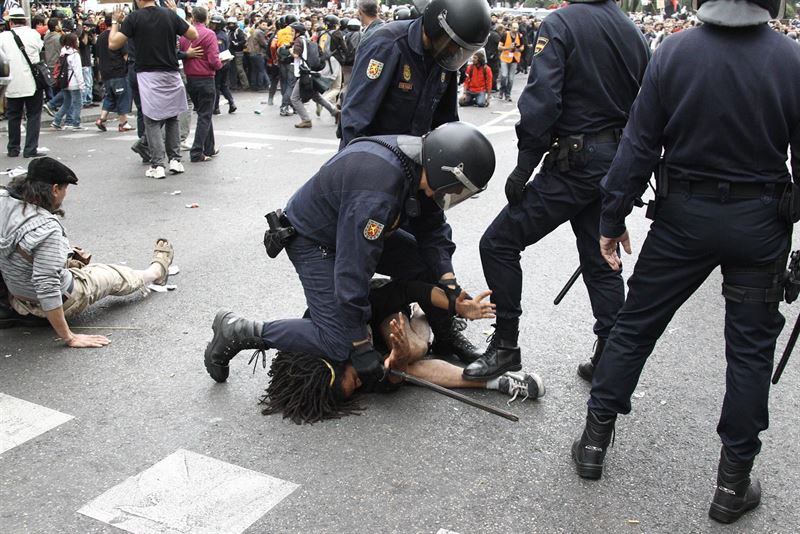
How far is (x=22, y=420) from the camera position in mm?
3691

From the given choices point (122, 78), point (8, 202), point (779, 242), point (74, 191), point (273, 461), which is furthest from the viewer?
point (122, 78)

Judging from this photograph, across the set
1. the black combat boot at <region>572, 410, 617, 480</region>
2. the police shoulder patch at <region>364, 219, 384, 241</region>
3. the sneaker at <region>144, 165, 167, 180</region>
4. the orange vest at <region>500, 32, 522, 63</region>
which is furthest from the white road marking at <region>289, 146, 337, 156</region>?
the orange vest at <region>500, 32, 522, 63</region>

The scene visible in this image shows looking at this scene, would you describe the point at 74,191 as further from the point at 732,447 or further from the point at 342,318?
the point at 732,447

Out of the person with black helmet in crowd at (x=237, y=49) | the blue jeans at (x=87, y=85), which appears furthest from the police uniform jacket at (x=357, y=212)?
the person with black helmet in crowd at (x=237, y=49)

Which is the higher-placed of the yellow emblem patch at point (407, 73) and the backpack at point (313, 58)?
Result: the yellow emblem patch at point (407, 73)

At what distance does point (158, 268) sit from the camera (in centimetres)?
541

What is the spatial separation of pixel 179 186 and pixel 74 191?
40.1 inches

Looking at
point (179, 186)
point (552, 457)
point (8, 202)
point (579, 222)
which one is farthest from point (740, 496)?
point (179, 186)

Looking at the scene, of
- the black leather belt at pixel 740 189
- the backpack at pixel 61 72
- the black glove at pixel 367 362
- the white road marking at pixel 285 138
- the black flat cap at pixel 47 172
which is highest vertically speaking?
the black leather belt at pixel 740 189

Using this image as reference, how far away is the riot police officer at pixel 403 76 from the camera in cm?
409

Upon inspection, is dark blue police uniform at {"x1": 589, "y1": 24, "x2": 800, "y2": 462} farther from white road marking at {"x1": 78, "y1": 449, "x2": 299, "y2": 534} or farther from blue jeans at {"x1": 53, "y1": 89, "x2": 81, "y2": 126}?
blue jeans at {"x1": 53, "y1": 89, "x2": 81, "y2": 126}

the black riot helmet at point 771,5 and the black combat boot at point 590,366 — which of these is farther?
the black combat boot at point 590,366

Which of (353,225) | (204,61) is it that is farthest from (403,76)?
(204,61)

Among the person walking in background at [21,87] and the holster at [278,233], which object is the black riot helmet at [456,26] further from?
the person walking in background at [21,87]
